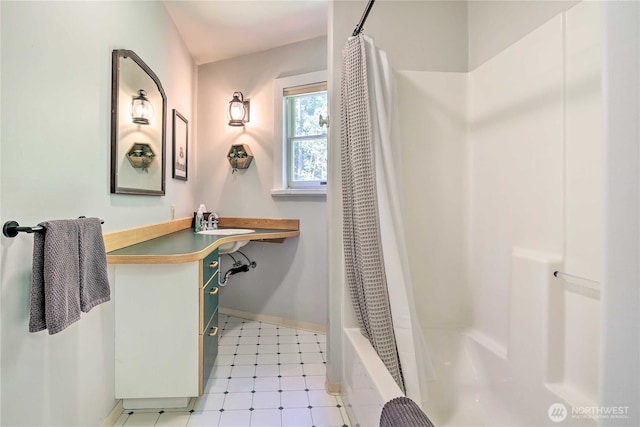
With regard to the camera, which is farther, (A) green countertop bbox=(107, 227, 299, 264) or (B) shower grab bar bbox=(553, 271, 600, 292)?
(A) green countertop bbox=(107, 227, 299, 264)

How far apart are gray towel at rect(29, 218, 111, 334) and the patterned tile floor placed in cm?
81

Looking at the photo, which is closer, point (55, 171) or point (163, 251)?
point (55, 171)

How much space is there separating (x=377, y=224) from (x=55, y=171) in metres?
1.25

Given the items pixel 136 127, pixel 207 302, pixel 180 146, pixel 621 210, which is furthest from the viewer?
pixel 180 146

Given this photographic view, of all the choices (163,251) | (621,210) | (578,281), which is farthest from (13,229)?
(578,281)

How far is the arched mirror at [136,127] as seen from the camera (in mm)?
1396

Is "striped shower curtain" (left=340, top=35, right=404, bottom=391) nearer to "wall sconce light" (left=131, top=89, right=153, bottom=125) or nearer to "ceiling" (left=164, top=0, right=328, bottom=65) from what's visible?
"ceiling" (left=164, top=0, right=328, bottom=65)

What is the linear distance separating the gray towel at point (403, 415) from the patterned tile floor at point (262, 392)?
775 millimetres

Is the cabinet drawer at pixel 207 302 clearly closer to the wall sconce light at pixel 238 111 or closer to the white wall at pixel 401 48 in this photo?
the white wall at pixel 401 48

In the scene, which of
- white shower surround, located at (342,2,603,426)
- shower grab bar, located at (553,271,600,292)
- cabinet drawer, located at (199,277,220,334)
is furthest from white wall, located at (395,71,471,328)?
cabinet drawer, located at (199,277,220,334)

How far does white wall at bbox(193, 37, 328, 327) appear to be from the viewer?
244cm

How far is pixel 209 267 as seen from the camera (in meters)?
1.55

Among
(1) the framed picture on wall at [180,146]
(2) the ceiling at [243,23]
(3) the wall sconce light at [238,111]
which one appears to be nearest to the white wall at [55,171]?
(2) the ceiling at [243,23]

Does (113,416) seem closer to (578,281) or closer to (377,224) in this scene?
(377,224)
